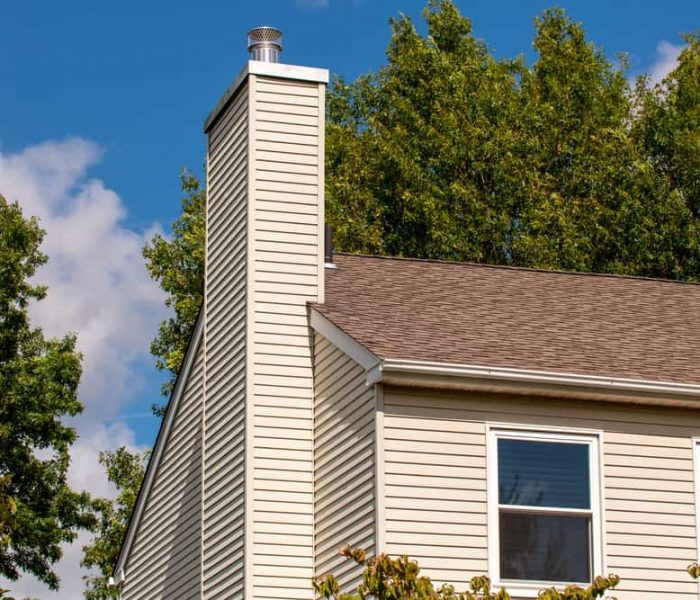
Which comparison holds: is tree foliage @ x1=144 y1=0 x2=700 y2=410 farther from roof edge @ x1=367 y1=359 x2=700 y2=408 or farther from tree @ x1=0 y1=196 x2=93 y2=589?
roof edge @ x1=367 y1=359 x2=700 y2=408

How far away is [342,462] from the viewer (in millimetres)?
15328

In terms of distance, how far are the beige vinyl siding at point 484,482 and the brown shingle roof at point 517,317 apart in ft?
1.61

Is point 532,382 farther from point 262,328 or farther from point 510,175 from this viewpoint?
point 510,175

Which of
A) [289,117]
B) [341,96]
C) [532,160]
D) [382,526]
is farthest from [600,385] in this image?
[341,96]

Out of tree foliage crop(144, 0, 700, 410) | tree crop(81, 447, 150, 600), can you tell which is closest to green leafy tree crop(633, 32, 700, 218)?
tree foliage crop(144, 0, 700, 410)

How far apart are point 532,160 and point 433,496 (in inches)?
893

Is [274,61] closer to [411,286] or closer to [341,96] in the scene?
[411,286]

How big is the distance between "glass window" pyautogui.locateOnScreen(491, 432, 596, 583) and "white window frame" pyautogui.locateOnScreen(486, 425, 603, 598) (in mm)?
14

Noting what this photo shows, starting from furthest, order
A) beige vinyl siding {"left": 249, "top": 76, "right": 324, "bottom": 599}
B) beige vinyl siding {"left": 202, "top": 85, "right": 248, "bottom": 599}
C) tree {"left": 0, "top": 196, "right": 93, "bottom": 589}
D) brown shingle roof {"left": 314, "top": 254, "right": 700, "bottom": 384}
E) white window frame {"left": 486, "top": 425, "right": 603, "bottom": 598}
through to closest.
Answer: tree {"left": 0, "top": 196, "right": 93, "bottom": 589} < beige vinyl siding {"left": 202, "top": 85, "right": 248, "bottom": 599} < beige vinyl siding {"left": 249, "top": 76, "right": 324, "bottom": 599} < brown shingle roof {"left": 314, "top": 254, "right": 700, "bottom": 384} < white window frame {"left": 486, "top": 425, "right": 603, "bottom": 598}

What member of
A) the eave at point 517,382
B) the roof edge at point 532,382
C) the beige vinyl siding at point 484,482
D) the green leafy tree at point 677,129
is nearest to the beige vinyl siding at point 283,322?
the eave at point 517,382

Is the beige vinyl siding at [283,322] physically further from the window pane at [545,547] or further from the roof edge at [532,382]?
the window pane at [545,547]

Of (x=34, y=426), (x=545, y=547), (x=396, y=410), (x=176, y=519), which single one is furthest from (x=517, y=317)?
(x=34, y=426)

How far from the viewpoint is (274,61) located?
18.5 metres

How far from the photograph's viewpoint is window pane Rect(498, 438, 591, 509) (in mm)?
14719
